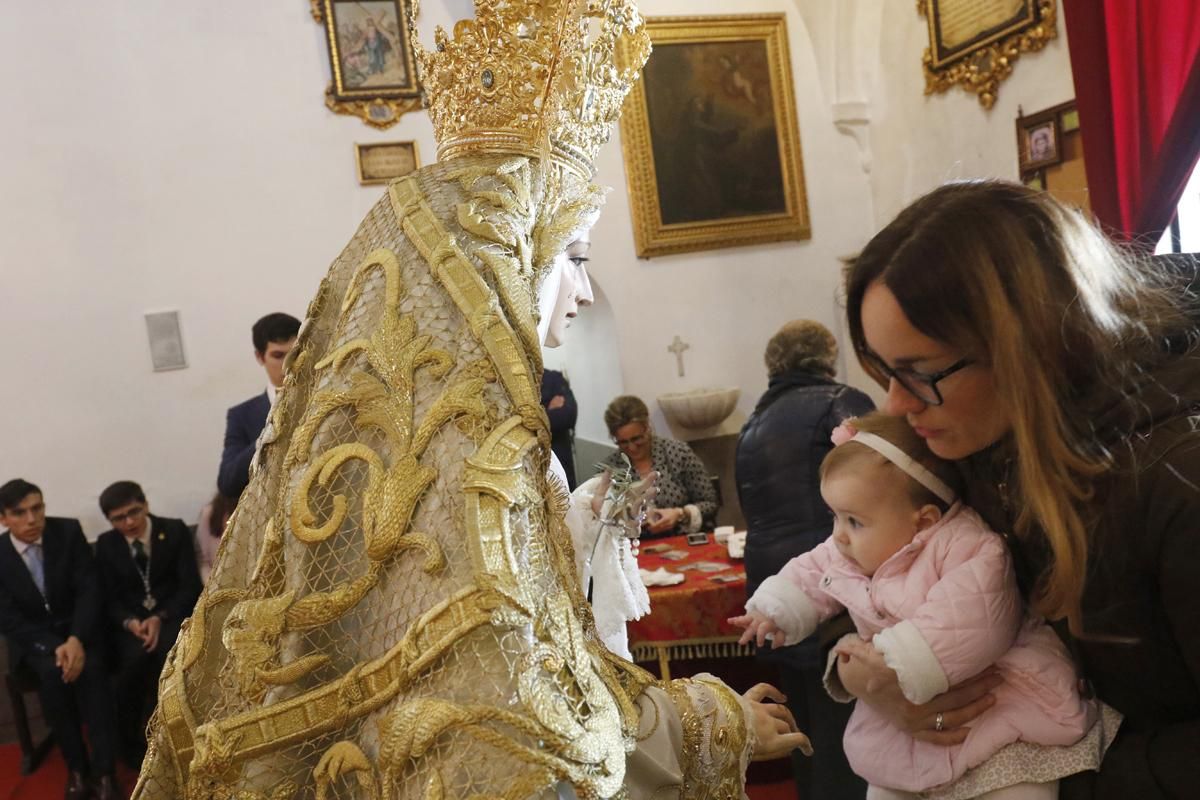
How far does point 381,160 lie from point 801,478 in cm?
528

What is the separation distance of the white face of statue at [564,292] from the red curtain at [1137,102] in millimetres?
3296

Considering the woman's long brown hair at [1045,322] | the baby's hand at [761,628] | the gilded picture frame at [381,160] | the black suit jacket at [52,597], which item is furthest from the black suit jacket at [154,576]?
the woman's long brown hair at [1045,322]

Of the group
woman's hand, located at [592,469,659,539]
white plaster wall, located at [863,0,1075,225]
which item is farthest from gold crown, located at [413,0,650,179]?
white plaster wall, located at [863,0,1075,225]

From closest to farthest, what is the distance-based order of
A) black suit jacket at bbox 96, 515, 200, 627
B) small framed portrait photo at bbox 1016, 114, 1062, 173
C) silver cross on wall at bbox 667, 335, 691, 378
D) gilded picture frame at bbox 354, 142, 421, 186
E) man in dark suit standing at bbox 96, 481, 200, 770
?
1. man in dark suit standing at bbox 96, 481, 200, 770
2. black suit jacket at bbox 96, 515, 200, 627
3. small framed portrait photo at bbox 1016, 114, 1062, 173
4. gilded picture frame at bbox 354, 142, 421, 186
5. silver cross on wall at bbox 667, 335, 691, 378

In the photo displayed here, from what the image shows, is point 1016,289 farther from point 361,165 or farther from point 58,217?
point 58,217

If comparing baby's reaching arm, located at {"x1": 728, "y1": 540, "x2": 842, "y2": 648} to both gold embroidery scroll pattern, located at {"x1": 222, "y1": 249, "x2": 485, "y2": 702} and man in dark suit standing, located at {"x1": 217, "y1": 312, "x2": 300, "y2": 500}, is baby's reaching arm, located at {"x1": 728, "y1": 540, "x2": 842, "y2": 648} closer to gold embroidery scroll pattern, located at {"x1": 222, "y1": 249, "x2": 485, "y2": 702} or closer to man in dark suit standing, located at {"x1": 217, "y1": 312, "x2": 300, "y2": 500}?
gold embroidery scroll pattern, located at {"x1": 222, "y1": 249, "x2": 485, "y2": 702}

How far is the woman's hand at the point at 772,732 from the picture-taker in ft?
5.08

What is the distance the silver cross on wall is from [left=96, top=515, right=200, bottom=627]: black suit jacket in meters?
4.28

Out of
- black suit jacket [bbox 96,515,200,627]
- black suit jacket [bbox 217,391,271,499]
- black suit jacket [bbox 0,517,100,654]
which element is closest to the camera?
black suit jacket [bbox 217,391,271,499]

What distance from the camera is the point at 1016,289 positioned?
4.01 ft

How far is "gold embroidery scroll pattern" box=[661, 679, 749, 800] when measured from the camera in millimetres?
1468

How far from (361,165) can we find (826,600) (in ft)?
20.6

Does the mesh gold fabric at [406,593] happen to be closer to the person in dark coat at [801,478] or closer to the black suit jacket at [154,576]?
the person in dark coat at [801,478]

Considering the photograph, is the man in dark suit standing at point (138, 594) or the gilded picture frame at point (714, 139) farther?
the gilded picture frame at point (714, 139)
